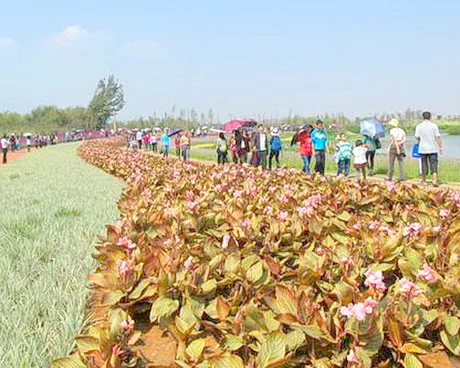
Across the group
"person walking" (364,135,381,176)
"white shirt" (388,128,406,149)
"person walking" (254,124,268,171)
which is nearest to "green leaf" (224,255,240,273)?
"white shirt" (388,128,406,149)

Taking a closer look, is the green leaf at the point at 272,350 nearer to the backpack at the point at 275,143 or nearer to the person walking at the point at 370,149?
the person walking at the point at 370,149

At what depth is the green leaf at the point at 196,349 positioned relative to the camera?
2.42 meters

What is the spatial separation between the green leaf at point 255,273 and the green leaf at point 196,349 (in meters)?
0.78

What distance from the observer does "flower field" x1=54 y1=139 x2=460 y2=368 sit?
246 cm

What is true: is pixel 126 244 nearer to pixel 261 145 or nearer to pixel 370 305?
pixel 370 305

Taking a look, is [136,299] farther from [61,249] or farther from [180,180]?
[180,180]

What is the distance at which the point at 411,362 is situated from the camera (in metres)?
2.42

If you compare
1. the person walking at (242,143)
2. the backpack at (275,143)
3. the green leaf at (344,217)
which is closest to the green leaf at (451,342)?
the green leaf at (344,217)

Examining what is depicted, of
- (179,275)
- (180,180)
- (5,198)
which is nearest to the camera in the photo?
(179,275)

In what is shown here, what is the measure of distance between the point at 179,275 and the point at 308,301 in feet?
2.72

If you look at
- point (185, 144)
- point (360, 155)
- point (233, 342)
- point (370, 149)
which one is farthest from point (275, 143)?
point (233, 342)

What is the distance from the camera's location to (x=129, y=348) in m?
2.70

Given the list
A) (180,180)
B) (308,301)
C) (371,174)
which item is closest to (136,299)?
(308,301)

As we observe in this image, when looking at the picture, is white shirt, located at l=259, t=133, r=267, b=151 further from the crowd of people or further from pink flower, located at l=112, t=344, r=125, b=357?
pink flower, located at l=112, t=344, r=125, b=357
